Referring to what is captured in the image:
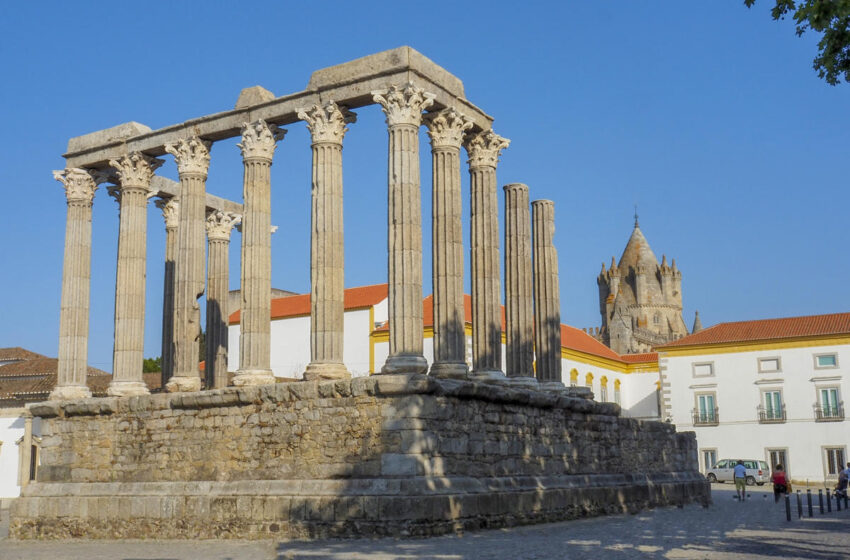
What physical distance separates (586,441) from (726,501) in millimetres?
9859

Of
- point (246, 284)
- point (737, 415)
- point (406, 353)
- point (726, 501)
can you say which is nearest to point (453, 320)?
point (406, 353)

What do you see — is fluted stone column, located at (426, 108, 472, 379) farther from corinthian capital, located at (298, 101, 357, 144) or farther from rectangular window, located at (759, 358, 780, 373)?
rectangular window, located at (759, 358, 780, 373)

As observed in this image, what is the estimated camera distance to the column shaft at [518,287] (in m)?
21.2

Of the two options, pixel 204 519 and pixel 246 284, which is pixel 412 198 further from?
pixel 204 519

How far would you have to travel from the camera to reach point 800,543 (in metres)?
14.4

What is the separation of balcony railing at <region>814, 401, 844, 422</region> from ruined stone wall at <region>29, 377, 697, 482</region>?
25073 millimetres

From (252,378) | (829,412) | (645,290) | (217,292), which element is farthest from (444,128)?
(645,290)

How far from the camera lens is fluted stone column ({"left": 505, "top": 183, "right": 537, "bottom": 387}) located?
69.5ft

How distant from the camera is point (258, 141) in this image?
64.4ft

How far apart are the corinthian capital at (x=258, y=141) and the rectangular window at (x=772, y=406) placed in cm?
3318

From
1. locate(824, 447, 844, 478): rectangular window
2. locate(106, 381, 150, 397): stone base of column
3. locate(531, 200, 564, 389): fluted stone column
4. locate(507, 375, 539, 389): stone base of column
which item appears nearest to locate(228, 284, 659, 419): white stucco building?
locate(824, 447, 844, 478): rectangular window

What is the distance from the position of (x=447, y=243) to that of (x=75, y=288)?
9.46 m

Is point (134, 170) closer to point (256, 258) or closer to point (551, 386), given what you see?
point (256, 258)

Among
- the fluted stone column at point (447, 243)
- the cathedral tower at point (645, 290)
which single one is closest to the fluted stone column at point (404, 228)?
the fluted stone column at point (447, 243)
